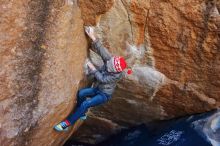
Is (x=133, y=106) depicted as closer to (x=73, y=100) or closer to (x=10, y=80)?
(x=73, y=100)

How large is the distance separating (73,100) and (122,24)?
1.01 metres

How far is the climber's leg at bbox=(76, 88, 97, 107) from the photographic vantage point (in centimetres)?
423

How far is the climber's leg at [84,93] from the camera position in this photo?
4.23m

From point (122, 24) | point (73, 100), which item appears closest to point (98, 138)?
point (73, 100)

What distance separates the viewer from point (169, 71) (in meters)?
4.31

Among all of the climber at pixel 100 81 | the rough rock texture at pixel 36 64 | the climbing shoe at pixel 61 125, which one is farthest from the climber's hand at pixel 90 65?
the climbing shoe at pixel 61 125

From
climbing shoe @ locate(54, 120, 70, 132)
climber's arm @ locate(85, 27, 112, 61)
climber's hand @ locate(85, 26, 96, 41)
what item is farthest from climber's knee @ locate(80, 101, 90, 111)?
climber's hand @ locate(85, 26, 96, 41)

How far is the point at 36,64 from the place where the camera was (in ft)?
12.2

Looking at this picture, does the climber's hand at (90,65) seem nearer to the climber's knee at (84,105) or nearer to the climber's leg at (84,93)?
the climber's leg at (84,93)

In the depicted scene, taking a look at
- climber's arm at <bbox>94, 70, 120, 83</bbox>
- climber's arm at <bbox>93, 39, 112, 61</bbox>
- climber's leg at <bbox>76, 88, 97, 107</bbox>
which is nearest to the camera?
climber's arm at <bbox>94, 70, 120, 83</bbox>

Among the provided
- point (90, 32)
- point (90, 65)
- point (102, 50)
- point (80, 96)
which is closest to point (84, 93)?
point (80, 96)

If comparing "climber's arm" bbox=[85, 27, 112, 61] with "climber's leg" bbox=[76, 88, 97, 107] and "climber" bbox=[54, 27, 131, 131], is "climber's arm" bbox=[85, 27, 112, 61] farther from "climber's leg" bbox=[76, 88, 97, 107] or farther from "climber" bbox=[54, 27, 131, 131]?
"climber's leg" bbox=[76, 88, 97, 107]

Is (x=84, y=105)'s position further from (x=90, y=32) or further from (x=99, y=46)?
(x=90, y=32)

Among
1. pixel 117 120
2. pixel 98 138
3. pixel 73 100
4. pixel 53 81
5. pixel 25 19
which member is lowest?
pixel 98 138
